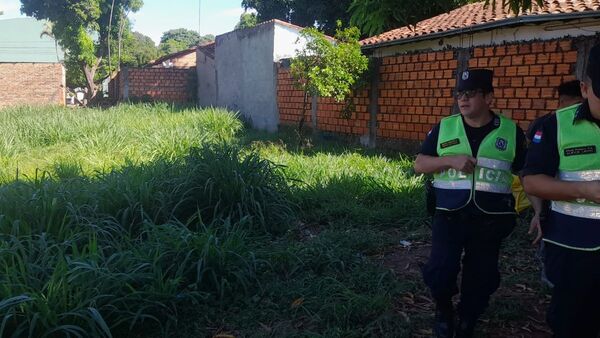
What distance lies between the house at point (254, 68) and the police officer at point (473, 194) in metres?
8.75

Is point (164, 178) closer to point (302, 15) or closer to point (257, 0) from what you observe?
point (302, 15)

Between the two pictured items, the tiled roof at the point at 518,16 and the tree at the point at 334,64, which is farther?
the tree at the point at 334,64

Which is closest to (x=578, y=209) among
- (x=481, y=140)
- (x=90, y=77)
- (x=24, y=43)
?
(x=481, y=140)

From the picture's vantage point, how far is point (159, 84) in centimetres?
2050

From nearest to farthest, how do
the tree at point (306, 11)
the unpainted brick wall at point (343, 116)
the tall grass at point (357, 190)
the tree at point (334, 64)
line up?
the tall grass at point (357, 190) → the tree at point (334, 64) → the unpainted brick wall at point (343, 116) → the tree at point (306, 11)

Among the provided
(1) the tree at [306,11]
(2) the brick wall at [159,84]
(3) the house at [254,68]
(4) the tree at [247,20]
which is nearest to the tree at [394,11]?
(3) the house at [254,68]

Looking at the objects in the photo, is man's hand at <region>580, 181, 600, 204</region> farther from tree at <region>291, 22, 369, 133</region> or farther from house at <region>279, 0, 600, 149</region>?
tree at <region>291, 22, 369, 133</region>

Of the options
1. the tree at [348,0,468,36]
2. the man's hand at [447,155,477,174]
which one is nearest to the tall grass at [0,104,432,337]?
the man's hand at [447,155,477,174]

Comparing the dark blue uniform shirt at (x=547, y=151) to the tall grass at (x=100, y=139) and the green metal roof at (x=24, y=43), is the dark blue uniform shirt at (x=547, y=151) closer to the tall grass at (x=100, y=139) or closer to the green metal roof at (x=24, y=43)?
the tall grass at (x=100, y=139)

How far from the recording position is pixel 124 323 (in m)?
2.71

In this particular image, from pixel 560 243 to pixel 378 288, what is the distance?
163cm

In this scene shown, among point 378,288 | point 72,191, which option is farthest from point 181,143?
point 378,288

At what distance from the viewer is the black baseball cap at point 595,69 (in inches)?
64.7

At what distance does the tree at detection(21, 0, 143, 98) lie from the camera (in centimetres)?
2253
